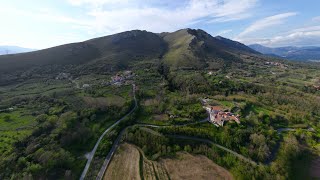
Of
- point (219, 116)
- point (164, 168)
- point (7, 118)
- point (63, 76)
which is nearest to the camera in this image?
point (164, 168)

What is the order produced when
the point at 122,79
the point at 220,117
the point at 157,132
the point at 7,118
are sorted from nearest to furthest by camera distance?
1. the point at 157,132
2. the point at 7,118
3. the point at 220,117
4. the point at 122,79

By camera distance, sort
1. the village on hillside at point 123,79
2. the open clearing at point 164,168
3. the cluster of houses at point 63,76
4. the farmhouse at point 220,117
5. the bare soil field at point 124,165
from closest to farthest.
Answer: the bare soil field at point 124,165 → the open clearing at point 164,168 → the farmhouse at point 220,117 → the village on hillside at point 123,79 → the cluster of houses at point 63,76

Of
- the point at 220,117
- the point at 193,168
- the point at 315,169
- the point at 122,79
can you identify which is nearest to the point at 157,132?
the point at 193,168

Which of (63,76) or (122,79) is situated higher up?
(63,76)

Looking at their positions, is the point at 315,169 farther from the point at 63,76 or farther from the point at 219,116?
the point at 63,76

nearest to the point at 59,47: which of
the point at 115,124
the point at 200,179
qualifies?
the point at 115,124

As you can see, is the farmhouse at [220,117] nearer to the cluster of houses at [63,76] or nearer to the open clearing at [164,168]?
the open clearing at [164,168]

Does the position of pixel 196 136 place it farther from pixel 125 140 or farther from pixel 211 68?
pixel 211 68

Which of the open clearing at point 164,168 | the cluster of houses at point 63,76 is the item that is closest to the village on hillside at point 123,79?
the cluster of houses at point 63,76
